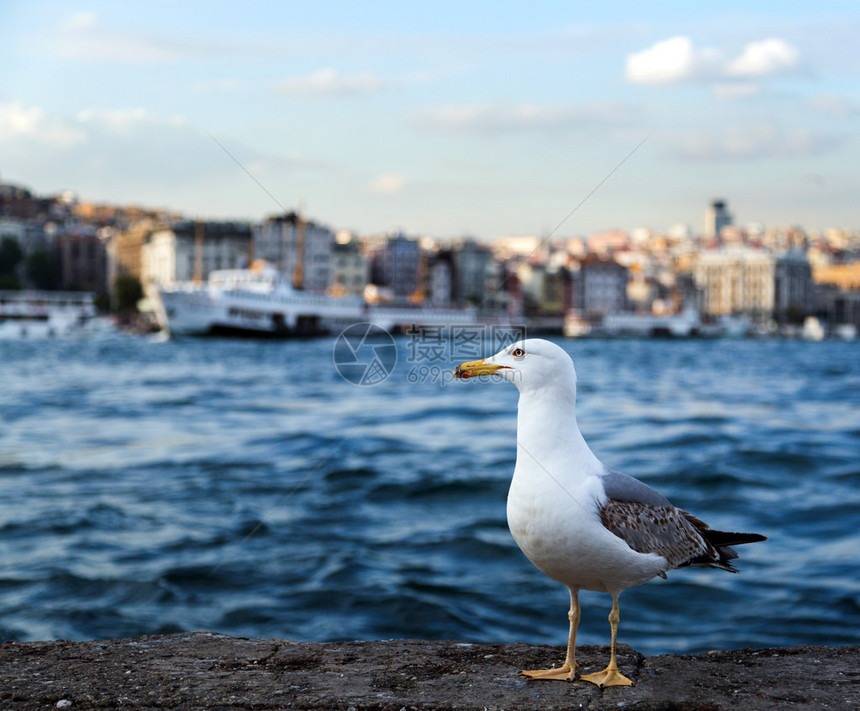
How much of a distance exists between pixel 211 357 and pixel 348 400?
17.0 metres

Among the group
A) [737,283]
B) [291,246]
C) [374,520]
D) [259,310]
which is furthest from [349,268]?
[374,520]

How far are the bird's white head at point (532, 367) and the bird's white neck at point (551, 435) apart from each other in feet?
0.06

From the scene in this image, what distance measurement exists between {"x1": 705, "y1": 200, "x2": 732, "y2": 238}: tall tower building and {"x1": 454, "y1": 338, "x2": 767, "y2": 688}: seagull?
502ft

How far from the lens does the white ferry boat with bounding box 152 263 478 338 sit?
161 ft

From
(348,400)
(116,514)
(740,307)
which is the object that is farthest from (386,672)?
(740,307)

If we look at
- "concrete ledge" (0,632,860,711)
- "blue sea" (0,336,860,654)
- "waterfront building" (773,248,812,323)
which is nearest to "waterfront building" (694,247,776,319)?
"waterfront building" (773,248,812,323)

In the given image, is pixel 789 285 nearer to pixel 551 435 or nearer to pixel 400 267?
pixel 400 267

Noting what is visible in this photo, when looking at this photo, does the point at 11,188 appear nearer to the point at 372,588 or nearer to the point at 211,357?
the point at 211,357

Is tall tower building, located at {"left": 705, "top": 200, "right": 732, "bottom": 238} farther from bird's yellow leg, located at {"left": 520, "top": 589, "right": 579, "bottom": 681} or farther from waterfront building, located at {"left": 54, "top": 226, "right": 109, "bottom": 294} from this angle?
bird's yellow leg, located at {"left": 520, "top": 589, "right": 579, "bottom": 681}

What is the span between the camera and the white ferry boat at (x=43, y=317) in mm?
53062

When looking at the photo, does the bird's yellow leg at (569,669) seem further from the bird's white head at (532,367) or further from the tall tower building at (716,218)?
the tall tower building at (716,218)

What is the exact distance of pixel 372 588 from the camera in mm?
5516

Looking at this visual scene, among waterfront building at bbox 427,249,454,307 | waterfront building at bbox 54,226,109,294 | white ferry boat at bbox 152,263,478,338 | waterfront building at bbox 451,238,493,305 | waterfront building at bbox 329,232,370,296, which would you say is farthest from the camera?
waterfront building at bbox 54,226,109,294

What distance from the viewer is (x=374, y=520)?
7.40m
